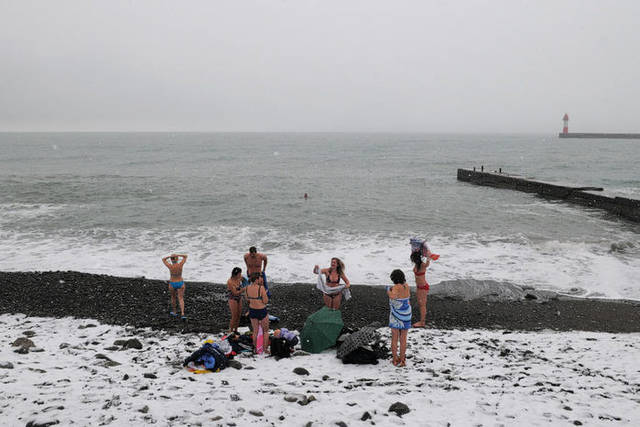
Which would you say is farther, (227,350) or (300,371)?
(227,350)

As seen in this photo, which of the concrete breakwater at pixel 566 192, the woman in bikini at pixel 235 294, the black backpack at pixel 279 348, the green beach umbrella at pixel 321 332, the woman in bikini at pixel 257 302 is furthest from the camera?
the concrete breakwater at pixel 566 192

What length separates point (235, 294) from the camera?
334 inches

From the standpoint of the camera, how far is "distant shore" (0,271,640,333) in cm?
1005

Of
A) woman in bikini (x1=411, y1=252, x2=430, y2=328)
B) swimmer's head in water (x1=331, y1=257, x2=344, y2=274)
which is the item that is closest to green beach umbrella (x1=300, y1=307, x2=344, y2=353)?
swimmer's head in water (x1=331, y1=257, x2=344, y2=274)

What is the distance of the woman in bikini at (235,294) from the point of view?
27.4 ft

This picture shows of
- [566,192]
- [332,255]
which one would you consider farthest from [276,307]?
[566,192]

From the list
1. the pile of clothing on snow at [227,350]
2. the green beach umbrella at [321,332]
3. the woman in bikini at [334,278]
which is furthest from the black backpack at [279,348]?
the woman in bikini at [334,278]

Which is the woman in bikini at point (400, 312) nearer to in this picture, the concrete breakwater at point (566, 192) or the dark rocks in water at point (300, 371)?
the dark rocks in water at point (300, 371)

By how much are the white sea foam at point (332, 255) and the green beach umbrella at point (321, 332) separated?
A: 617cm

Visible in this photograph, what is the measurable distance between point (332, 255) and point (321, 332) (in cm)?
988

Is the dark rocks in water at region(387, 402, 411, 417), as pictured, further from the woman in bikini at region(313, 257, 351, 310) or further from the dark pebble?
the woman in bikini at region(313, 257, 351, 310)

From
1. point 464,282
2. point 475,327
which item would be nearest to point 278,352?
point 475,327

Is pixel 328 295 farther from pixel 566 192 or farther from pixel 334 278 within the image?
pixel 566 192

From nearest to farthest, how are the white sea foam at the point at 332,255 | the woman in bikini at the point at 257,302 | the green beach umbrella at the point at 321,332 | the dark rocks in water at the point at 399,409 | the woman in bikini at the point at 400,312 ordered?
1. the dark rocks in water at the point at 399,409
2. the woman in bikini at the point at 400,312
3. the woman in bikini at the point at 257,302
4. the green beach umbrella at the point at 321,332
5. the white sea foam at the point at 332,255
